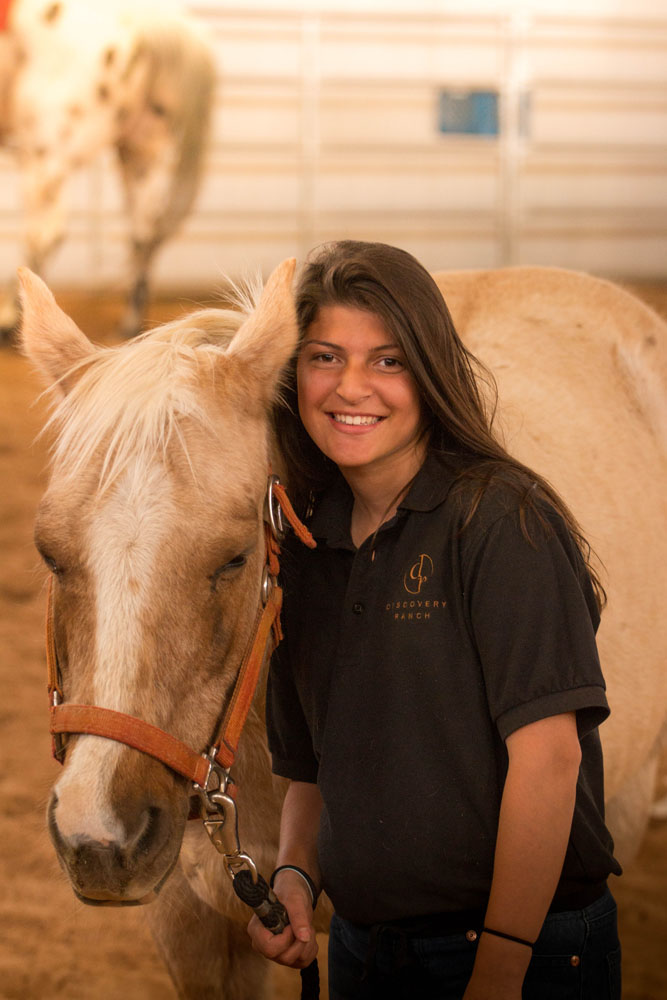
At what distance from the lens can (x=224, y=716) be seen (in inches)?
50.6

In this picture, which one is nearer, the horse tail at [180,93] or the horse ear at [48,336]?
the horse ear at [48,336]

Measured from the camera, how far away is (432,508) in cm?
126

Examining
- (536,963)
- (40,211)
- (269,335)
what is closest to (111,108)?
(40,211)

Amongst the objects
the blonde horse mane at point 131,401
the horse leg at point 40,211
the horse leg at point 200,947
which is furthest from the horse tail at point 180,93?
the blonde horse mane at point 131,401

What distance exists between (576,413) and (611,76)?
935 centimetres

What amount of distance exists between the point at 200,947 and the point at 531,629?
1.06 metres

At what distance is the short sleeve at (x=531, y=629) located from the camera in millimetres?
1123

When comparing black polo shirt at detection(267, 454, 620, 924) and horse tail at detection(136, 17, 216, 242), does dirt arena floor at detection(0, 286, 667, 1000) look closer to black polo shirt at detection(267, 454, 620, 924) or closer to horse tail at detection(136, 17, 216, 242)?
black polo shirt at detection(267, 454, 620, 924)

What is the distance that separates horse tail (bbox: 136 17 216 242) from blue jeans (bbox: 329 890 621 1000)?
754cm

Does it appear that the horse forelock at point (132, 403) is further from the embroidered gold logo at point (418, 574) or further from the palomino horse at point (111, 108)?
the palomino horse at point (111, 108)

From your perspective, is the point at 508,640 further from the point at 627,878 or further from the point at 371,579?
the point at 627,878

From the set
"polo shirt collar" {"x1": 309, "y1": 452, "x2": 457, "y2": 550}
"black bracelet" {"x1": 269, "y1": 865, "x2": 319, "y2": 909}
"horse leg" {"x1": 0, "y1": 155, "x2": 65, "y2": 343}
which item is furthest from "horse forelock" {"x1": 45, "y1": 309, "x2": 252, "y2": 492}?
"horse leg" {"x1": 0, "y1": 155, "x2": 65, "y2": 343}

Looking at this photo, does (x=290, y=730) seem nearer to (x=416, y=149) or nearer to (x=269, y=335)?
(x=269, y=335)

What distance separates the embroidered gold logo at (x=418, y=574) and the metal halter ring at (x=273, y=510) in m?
0.19
